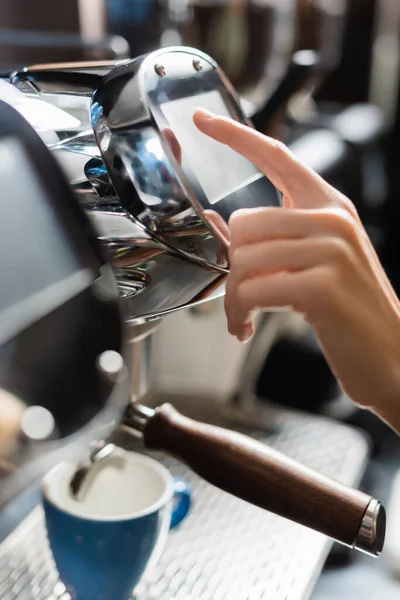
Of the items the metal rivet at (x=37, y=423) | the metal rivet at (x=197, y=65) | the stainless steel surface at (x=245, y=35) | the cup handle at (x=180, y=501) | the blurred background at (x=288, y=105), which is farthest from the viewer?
the stainless steel surface at (x=245, y=35)

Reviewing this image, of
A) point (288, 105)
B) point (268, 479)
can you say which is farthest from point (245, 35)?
point (268, 479)

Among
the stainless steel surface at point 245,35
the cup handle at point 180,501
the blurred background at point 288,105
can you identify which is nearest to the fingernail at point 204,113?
the blurred background at point 288,105

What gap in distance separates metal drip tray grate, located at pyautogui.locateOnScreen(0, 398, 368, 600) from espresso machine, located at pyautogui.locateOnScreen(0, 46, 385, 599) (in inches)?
4.7

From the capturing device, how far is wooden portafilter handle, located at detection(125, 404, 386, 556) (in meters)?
0.33

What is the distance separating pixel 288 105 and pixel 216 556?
391 mm

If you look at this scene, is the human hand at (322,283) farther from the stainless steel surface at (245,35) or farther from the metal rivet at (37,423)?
the stainless steel surface at (245,35)

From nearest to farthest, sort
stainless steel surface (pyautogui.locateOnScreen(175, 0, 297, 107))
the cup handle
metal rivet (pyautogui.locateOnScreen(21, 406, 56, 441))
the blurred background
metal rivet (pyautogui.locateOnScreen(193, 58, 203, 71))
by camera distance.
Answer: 1. metal rivet (pyautogui.locateOnScreen(21, 406, 56, 441))
2. metal rivet (pyautogui.locateOnScreen(193, 58, 203, 71))
3. the cup handle
4. the blurred background
5. stainless steel surface (pyautogui.locateOnScreen(175, 0, 297, 107))

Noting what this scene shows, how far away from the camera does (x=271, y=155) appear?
12.6 inches

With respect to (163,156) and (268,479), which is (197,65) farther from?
(268,479)

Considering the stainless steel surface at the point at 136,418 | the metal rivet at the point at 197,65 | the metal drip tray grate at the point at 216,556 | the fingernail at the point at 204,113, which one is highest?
the metal rivet at the point at 197,65

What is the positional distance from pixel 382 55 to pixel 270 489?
1001mm

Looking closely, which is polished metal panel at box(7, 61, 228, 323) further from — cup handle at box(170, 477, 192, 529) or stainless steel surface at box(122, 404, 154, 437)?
cup handle at box(170, 477, 192, 529)

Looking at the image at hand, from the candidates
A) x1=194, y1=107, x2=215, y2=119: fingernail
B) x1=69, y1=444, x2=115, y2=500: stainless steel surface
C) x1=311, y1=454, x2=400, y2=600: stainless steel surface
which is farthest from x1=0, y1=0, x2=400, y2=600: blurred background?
x1=69, y1=444, x2=115, y2=500: stainless steel surface

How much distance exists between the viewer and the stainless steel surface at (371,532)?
33 centimetres
